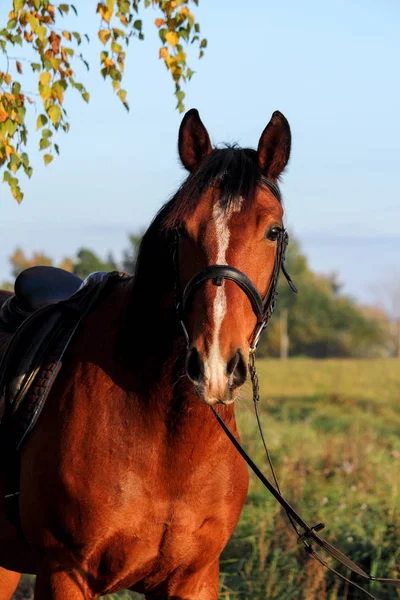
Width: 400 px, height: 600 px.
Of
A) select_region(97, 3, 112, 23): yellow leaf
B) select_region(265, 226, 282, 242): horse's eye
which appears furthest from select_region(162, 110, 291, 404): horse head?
select_region(97, 3, 112, 23): yellow leaf

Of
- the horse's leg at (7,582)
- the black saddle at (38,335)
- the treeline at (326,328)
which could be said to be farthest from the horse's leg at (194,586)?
the treeline at (326,328)

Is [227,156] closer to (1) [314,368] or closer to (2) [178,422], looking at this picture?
(2) [178,422]

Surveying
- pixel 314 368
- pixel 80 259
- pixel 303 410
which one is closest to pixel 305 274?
pixel 314 368

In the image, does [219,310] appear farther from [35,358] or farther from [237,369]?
[35,358]

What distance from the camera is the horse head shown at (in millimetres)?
2619

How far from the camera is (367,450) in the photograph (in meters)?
10.1

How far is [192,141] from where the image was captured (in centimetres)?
319

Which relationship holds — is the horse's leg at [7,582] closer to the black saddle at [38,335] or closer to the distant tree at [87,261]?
the black saddle at [38,335]

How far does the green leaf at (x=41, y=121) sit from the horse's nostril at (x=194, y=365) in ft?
7.47

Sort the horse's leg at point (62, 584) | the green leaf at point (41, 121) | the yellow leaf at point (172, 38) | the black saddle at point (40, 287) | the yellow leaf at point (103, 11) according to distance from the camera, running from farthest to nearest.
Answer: the yellow leaf at point (172, 38) < the yellow leaf at point (103, 11) < the green leaf at point (41, 121) < the black saddle at point (40, 287) < the horse's leg at point (62, 584)

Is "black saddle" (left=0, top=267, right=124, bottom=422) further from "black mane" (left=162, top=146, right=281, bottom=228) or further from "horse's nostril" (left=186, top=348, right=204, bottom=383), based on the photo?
"horse's nostril" (left=186, top=348, right=204, bottom=383)

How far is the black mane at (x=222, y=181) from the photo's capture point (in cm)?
291

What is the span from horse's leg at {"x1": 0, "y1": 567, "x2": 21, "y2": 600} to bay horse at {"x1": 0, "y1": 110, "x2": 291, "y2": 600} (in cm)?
103

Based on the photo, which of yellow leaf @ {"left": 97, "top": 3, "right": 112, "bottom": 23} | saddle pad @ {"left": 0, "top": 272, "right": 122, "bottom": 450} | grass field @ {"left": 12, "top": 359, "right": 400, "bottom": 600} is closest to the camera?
saddle pad @ {"left": 0, "top": 272, "right": 122, "bottom": 450}
